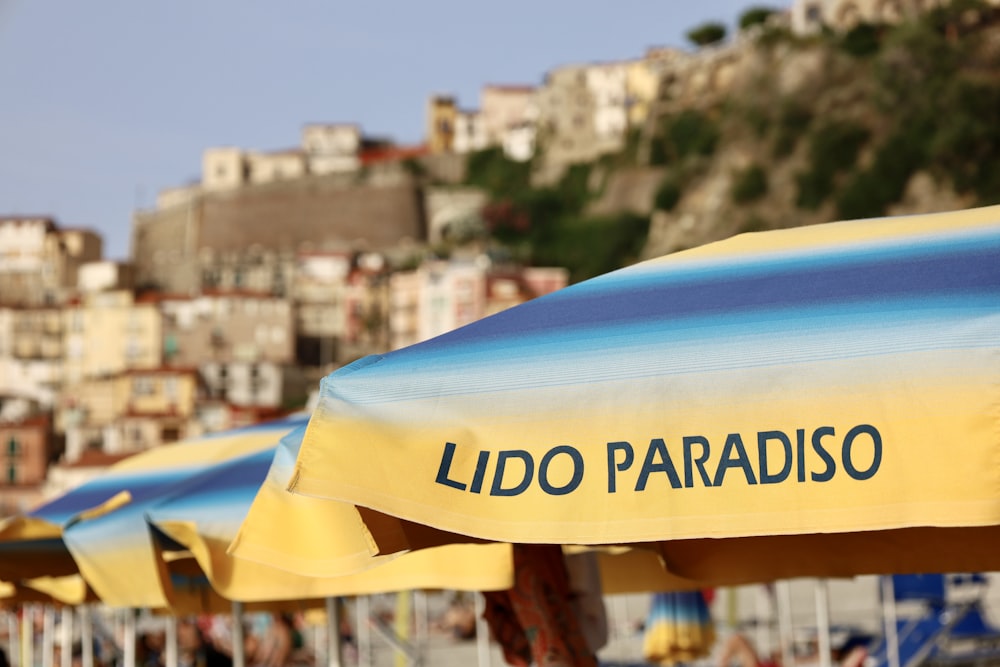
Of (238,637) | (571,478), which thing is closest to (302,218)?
(238,637)

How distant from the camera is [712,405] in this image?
340 cm

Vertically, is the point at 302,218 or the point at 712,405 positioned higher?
the point at 302,218

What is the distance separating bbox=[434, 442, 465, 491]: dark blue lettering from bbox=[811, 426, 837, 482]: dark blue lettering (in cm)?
84

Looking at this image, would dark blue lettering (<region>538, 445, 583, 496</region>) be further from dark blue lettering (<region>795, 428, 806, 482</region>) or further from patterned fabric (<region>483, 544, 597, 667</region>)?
patterned fabric (<region>483, 544, 597, 667</region>)

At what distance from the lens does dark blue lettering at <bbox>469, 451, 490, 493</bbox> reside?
354 centimetres

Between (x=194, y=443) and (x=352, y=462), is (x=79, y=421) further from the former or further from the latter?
(x=352, y=462)

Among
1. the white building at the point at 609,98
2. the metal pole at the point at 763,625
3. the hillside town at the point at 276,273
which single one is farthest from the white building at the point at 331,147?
the metal pole at the point at 763,625

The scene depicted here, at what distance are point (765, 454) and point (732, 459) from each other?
75 mm

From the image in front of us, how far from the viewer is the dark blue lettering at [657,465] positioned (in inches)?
133

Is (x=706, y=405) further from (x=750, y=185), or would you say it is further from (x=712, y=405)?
(x=750, y=185)

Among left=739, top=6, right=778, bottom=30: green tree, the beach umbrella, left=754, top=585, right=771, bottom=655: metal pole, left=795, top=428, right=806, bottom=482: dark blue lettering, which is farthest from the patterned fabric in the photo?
left=739, top=6, right=778, bottom=30: green tree

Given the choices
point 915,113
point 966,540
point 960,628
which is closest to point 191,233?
point 915,113

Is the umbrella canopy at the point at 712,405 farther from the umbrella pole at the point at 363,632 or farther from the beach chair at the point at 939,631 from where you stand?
the umbrella pole at the point at 363,632

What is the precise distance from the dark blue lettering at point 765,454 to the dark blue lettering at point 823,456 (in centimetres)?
6
